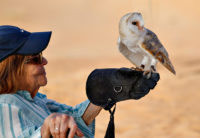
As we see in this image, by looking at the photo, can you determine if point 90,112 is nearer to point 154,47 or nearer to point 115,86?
point 115,86

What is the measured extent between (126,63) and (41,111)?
6191 millimetres

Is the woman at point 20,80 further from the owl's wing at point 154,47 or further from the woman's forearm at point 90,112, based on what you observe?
the owl's wing at point 154,47

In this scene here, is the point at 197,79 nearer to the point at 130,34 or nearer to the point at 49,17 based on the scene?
the point at 130,34

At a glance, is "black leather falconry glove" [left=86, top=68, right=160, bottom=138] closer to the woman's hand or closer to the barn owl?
the barn owl

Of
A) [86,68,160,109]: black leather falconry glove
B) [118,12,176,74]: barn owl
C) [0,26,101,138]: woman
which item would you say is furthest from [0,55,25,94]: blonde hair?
[118,12,176,74]: barn owl

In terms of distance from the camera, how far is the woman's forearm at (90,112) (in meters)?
2.13

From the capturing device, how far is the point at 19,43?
1792mm

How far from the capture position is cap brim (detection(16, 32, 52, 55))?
5.84 ft

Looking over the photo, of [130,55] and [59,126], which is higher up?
[130,55]

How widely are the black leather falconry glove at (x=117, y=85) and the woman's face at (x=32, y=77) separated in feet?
0.96

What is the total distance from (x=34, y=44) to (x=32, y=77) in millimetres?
171

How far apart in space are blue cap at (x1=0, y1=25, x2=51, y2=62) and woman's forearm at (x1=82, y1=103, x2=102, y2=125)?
493 millimetres

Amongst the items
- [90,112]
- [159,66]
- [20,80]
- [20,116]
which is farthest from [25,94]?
[159,66]

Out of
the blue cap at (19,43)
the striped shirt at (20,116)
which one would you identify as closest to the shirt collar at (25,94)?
the striped shirt at (20,116)
